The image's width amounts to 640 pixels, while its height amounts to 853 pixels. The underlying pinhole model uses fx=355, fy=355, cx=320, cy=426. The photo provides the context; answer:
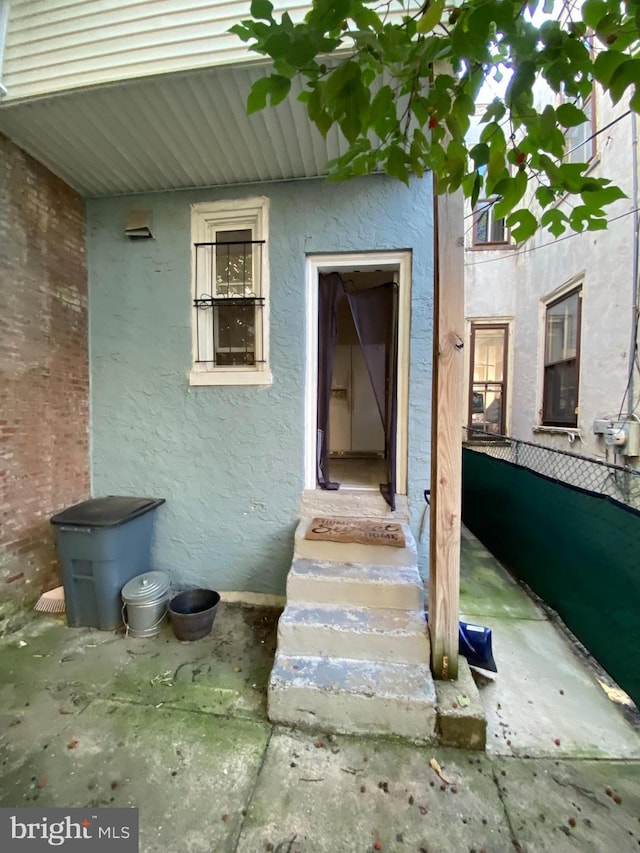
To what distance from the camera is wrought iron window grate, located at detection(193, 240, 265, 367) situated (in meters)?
3.09

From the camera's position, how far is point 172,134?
248 cm

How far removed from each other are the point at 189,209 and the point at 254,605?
11.3 ft

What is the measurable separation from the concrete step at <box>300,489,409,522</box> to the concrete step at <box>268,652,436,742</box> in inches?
42.7

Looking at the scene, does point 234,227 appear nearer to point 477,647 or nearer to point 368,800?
point 477,647

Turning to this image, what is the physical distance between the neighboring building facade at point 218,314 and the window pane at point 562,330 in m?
3.01

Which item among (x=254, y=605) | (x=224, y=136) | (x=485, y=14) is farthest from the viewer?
(x=254, y=605)

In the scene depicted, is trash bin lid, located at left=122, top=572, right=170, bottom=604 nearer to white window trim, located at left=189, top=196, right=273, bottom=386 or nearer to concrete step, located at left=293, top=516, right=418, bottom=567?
concrete step, located at left=293, top=516, right=418, bottom=567

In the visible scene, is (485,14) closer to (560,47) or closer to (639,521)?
(560,47)

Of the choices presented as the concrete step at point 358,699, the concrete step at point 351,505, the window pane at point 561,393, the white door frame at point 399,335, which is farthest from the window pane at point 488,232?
the concrete step at point 358,699

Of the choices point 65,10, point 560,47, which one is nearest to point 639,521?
point 560,47

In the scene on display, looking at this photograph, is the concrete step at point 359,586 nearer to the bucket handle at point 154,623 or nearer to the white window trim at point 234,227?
the bucket handle at point 154,623

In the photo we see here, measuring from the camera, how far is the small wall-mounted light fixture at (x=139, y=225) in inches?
119

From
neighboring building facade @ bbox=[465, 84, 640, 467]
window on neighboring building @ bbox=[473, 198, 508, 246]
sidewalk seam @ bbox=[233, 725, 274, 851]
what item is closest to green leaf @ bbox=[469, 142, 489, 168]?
neighboring building facade @ bbox=[465, 84, 640, 467]

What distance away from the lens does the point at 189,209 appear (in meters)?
3.06
